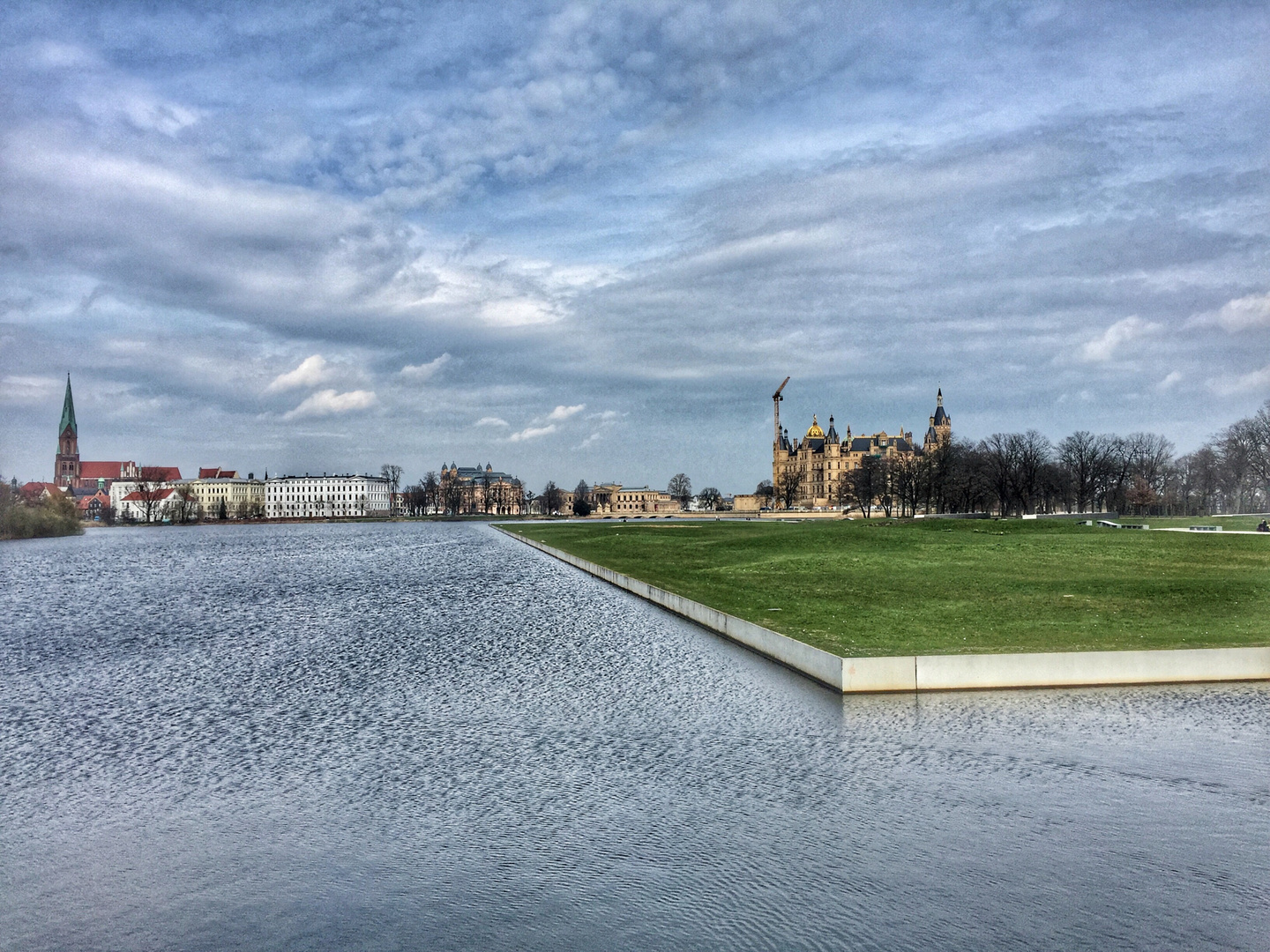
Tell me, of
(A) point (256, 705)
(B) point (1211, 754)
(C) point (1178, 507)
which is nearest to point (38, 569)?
(A) point (256, 705)

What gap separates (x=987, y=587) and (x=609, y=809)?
86.2 feet

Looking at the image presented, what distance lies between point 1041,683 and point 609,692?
9381mm

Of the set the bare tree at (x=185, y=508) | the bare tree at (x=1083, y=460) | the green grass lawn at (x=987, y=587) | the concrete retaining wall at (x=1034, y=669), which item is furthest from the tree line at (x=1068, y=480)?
the bare tree at (x=185, y=508)

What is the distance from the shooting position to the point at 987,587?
35469mm

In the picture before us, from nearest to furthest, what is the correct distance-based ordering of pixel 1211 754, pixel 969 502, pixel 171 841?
pixel 171 841, pixel 1211 754, pixel 969 502

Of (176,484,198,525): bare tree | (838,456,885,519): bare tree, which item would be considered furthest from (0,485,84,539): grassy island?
(838,456,885,519): bare tree

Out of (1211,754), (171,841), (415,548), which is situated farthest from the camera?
(415,548)

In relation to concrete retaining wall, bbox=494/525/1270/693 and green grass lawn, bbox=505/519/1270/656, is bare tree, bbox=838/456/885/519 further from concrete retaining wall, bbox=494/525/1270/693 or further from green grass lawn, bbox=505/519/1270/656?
concrete retaining wall, bbox=494/525/1270/693

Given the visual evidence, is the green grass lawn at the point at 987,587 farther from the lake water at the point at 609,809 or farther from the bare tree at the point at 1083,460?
the bare tree at the point at 1083,460

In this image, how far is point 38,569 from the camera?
214 ft

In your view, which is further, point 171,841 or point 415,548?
point 415,548

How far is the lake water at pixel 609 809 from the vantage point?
9492 millimetres

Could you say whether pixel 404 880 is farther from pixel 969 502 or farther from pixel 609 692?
pixel 969 502

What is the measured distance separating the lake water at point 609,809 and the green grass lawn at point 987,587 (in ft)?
12.4
